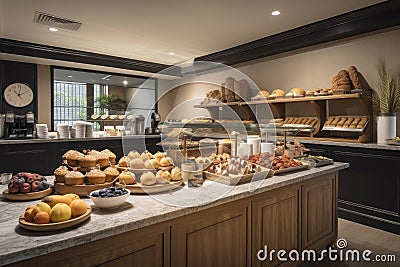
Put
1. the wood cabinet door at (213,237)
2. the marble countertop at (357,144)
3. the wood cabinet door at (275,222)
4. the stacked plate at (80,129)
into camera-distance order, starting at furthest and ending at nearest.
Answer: the stacked plate at (80,129)
the marble countertop at (357,144)
the wood cabinet door at (275,222)
the wood cabinet door at (213,237)

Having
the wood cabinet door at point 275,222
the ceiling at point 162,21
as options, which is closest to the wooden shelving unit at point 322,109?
the ceiling at point 162,21

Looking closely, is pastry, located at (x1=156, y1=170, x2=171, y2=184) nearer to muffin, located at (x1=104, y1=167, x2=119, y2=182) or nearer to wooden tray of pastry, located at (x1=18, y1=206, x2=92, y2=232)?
muffin, located at (x1=104, y1=167, x2=119, y2=182)

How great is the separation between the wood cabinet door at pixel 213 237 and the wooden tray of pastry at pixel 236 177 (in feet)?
0.54

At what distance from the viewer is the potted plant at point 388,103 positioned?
338cm

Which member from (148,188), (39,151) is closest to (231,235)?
(148,188)

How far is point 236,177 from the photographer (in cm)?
195

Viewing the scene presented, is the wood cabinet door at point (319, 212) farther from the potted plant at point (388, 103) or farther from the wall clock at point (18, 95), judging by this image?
the wall clock at point (18, 95)

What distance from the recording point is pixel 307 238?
2.42m

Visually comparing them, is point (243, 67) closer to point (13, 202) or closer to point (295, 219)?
point (295, 219)

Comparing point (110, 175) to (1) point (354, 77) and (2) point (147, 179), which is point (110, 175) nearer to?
(2) point (147, 179)

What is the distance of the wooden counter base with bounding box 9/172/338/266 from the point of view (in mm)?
1252

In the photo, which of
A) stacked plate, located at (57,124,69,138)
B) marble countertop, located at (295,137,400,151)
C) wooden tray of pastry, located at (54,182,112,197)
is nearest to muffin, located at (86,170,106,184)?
wooden tray of pastry, located at (54,182,112,197)

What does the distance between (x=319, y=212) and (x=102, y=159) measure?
6.24ft

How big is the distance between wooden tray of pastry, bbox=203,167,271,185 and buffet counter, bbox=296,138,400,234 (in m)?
1.98
